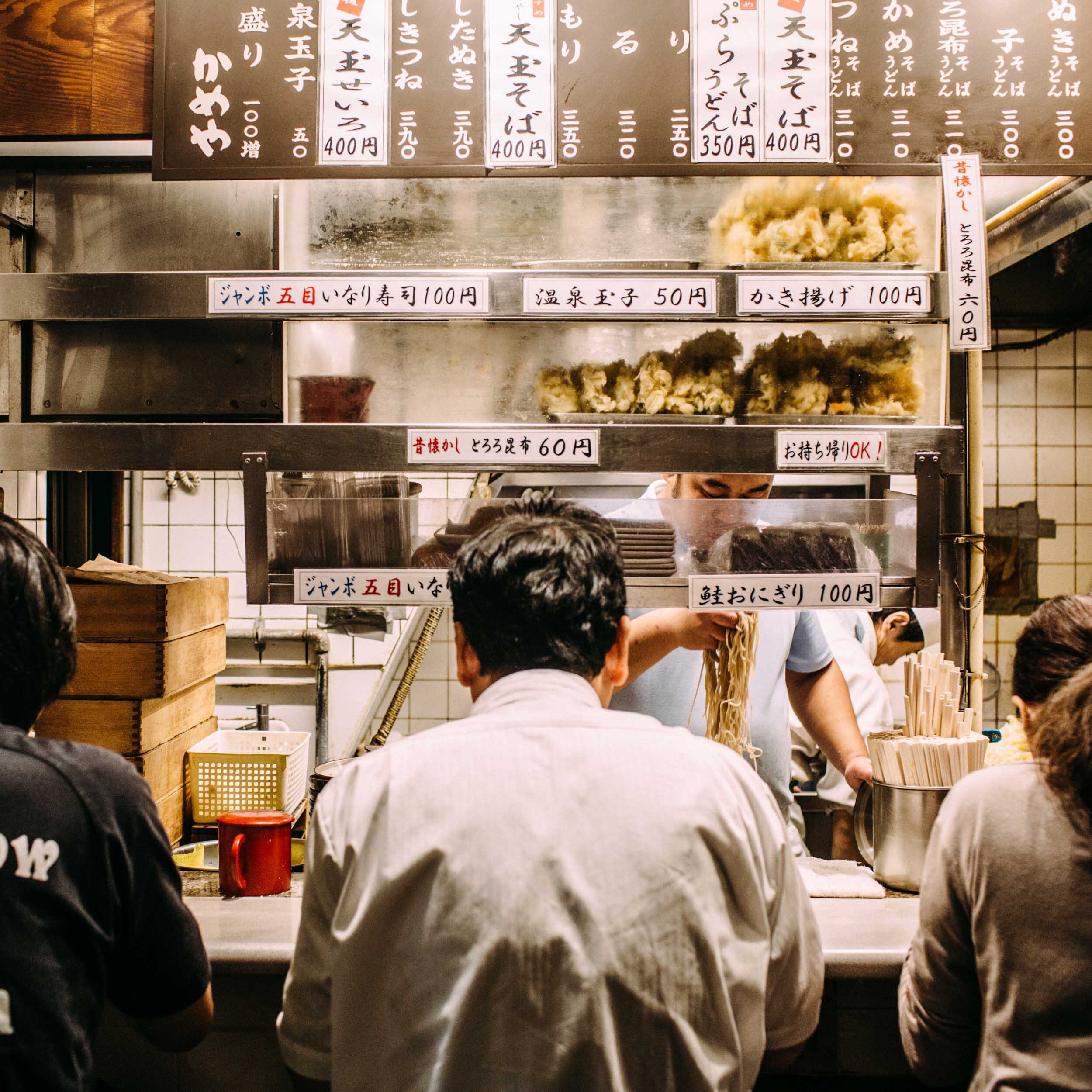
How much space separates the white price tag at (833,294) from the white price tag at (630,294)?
0.10 m

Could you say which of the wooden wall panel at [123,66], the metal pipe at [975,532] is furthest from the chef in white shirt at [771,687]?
the wooden wall panel at [123,66]

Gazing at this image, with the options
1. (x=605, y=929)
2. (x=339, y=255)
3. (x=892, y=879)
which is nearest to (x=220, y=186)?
(x=339, y=255)

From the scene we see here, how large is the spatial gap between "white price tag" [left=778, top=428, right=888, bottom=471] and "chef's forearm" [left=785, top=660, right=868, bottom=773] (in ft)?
3.31

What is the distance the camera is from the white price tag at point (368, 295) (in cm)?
209

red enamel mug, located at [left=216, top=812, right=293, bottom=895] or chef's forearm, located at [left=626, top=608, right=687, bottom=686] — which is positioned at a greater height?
chef's forearm, located at [left=626, top=608, right=687, bottom=686]

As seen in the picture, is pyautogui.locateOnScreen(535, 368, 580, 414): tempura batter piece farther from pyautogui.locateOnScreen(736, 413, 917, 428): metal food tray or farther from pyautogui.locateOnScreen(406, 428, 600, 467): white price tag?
pyautogui.locateOnScreen(736, 413, 917, 428): metal food tray

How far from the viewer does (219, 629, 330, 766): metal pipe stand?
5000mm

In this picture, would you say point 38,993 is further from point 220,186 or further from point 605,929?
point 220,186

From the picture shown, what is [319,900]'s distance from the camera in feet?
3.91

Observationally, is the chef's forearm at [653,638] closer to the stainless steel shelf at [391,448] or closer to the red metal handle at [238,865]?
the stainless steel shelf at [391,448]

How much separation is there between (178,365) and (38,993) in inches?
65.4

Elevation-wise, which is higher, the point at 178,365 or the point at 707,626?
the point at 178,365

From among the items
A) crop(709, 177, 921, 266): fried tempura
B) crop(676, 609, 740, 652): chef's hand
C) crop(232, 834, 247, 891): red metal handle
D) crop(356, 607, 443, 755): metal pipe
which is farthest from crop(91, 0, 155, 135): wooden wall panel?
crop(356, 607, 443, 755): metal pipe

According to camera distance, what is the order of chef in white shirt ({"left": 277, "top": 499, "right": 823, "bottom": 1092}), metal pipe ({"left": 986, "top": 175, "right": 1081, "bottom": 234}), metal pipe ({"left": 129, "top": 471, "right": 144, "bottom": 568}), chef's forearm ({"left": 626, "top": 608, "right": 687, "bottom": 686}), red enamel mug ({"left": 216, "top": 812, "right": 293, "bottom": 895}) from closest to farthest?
1. chef in white shirt ({"left": 277, "top": 499, "right": 823, "bottom": 1092})
2. red enamel mug ({"left": 216, "top": 812, "right": 293, "bottom": 895})
3. chef's forearm ({"left": 626, "top": 608, "right": 687, "bottom": 686})
4. metal pipe ({"left": 986, "top": 175, "right": 1081, "bottom": 234})
5. metal pipe ({"left": 129, "top": 471, "right": 144, "bottom": 568})
